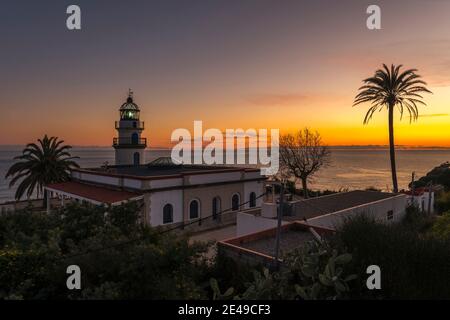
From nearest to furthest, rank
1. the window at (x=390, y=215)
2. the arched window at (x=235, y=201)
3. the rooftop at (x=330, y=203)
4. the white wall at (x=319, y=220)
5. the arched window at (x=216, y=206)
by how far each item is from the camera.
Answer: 1. the white wall at (x=319, y=220)
2. the rooftop at (x=330, y=203)
3. the window at (x=390, y=215)
4. the arched window at (x=216, y=206)
5. the arched window at (x=235, y=201)

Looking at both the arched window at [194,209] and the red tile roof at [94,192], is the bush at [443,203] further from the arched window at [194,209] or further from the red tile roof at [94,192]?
the red tile roof at [94,192]

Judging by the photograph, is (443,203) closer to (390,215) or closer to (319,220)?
(390,215)

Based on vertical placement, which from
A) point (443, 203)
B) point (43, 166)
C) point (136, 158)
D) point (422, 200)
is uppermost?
point (136, 158)

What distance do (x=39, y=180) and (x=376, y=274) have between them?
106 ft

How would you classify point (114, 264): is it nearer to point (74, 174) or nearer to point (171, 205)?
point (171, 205)

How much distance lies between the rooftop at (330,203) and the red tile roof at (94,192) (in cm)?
1057

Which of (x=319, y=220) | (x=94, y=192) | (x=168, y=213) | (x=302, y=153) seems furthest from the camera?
(x=302, y=153)

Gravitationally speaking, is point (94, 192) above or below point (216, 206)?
above

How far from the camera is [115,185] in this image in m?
23.5

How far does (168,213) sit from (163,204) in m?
0.84

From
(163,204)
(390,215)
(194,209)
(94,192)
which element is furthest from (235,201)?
(390,215)

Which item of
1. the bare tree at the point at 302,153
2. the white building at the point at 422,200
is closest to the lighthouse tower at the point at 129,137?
the bare tree at the point at 302,153

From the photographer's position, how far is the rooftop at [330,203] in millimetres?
19445

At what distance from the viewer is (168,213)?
877 inches
